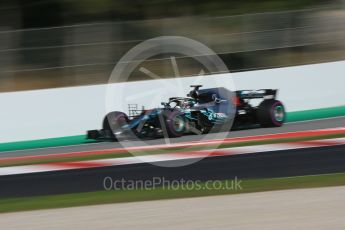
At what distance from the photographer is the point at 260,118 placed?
12.4 metres

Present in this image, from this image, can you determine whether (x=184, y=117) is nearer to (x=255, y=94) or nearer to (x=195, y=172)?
(x=255, y=94)

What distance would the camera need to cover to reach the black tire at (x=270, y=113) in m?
12.4

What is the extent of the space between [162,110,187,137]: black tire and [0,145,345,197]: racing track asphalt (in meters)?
2.82

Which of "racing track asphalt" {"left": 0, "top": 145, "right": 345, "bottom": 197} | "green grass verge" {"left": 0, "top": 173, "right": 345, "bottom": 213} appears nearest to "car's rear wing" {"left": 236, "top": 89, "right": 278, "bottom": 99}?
"racing track asphalt" {"left": 0, "top": 145, "right": 345, "bottom": 197}

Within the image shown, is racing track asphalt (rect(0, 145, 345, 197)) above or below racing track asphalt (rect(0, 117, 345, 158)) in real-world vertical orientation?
below

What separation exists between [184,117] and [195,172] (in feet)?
12.7

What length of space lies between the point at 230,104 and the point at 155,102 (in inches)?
75.6

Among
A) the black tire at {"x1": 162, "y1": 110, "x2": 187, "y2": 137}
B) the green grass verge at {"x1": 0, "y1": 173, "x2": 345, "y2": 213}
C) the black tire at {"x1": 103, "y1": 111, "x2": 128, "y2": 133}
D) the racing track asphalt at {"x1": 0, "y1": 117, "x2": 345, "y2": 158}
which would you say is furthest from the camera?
the black tire at {"x1": 103, "y1": 111, "x2": 128, "y2": 133}

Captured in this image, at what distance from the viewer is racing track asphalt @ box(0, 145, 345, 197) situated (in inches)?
299

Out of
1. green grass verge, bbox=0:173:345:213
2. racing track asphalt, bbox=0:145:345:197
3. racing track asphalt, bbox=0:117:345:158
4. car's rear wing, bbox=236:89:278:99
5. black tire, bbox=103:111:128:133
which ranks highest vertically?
car's rear wing, bbox=236:89:278:99

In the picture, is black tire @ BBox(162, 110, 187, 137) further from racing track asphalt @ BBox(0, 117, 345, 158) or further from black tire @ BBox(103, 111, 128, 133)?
black tire @ BBox(103, 111, 128, 133)

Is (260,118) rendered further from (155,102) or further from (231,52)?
(231,52)

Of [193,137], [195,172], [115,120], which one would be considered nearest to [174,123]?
[193,137]

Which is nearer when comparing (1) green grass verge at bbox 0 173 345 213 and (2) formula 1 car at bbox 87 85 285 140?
(1) green grass verge at bbox 0 173 345 213
